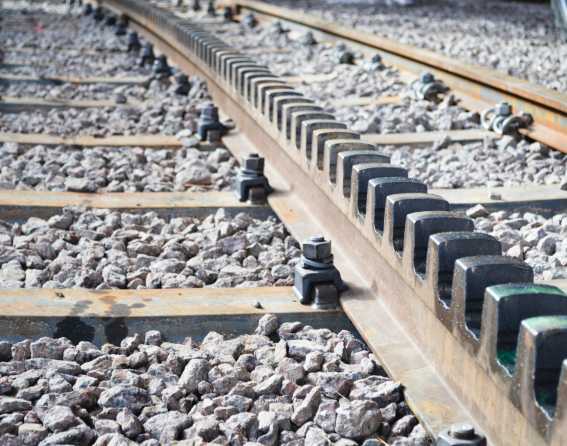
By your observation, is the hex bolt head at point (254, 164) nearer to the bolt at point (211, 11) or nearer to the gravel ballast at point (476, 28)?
the gravel ballast at point (476, 28)

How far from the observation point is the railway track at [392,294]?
1.81 meters

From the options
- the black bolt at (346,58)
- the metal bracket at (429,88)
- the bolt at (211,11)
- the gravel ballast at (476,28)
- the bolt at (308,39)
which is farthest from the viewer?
the bolt at (211,11)

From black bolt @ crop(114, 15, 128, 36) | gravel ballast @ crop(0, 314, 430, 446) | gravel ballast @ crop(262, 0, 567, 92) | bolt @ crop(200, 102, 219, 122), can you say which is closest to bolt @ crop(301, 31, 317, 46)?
gravel ballast @ crop(262, 0, 567, 92)

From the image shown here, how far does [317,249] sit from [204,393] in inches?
24.6

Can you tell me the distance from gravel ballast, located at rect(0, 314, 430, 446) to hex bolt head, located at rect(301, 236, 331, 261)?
27cm

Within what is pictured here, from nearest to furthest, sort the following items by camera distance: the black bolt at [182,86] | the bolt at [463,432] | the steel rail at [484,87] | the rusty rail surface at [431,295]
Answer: the rusty rail surface at [431,295] → the bolt at [463,432] → the steel rail at [484,87] → the black bolt at [182,86]

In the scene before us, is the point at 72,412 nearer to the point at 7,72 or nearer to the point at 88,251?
the point at 88,251

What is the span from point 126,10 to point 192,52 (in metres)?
4.25

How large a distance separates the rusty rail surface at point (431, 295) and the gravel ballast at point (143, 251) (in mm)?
177

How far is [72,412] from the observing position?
1.99 metres

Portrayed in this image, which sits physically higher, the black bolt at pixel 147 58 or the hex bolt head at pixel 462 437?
the black bolt at pixel 147 58

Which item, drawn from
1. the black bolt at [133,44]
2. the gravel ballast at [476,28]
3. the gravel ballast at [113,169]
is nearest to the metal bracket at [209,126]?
the gravel ballast at [113,169]

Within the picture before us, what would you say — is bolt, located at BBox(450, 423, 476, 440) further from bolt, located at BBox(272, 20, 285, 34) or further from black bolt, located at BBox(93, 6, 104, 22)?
black bolt, located at BBox(93, 6, 104, 22)

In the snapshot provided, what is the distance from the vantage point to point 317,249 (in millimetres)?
2623
